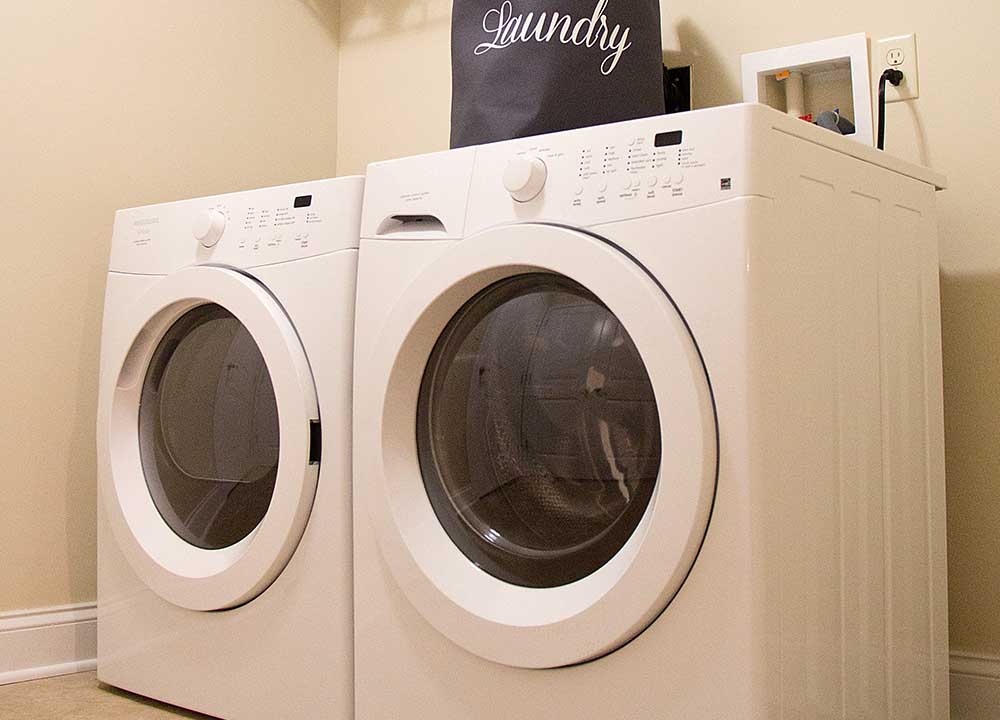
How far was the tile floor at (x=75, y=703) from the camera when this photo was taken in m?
1.60

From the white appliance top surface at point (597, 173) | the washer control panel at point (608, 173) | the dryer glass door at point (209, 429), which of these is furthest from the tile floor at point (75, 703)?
the washer control panel at point (608, 173)

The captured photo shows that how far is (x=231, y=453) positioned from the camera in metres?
1.58

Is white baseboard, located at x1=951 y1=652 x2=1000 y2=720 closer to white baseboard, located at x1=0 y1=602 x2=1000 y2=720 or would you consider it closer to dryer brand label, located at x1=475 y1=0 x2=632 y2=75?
white baseboard, located at x1=0 y1=602 x2=1000 y2=720

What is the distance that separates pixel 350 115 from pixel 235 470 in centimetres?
117

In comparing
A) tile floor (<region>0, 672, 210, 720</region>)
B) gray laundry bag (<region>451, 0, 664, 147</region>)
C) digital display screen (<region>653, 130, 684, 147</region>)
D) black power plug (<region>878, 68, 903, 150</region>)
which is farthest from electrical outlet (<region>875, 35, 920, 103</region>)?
tile floor (<region>0, 672, 210, 720</region>)

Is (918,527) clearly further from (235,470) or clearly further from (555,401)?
(235,470)

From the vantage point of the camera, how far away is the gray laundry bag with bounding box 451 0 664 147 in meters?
1.47

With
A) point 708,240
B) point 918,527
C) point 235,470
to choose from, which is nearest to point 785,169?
point 708,240

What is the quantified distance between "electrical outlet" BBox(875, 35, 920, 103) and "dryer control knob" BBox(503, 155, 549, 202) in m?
0.74

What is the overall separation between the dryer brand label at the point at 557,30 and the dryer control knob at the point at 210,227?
1.55 feet

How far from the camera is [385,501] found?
1.33 m

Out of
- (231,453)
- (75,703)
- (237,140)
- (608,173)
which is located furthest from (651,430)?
(237,140)

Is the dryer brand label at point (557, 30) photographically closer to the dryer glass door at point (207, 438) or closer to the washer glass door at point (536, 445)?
the washer glass door at point (536, 445)

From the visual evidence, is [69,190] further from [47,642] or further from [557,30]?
[557,30]
